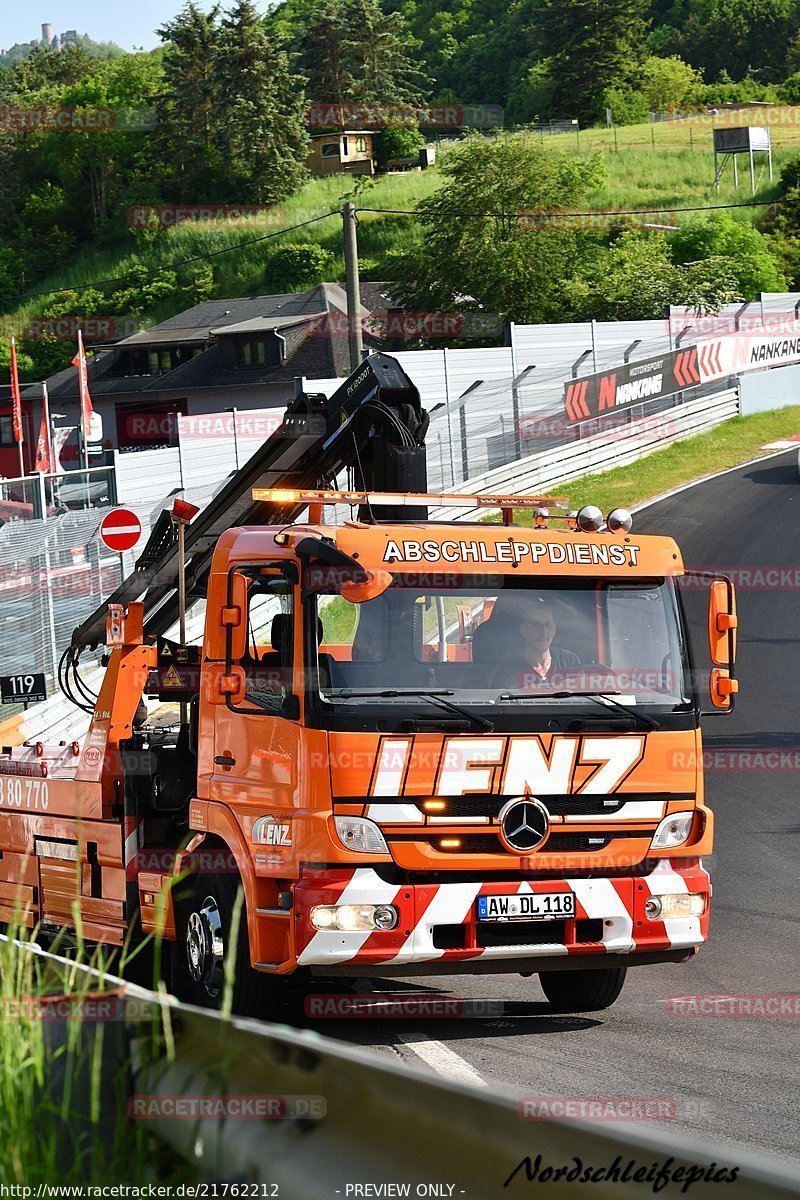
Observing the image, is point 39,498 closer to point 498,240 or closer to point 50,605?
point 50,605

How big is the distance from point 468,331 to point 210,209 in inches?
2115

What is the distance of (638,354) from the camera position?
143 feet

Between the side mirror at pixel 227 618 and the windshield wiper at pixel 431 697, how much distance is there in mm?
777

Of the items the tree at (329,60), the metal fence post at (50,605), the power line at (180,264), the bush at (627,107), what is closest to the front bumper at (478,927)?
the metal fence post at (50,605)

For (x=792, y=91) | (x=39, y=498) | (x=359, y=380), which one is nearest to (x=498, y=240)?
(x=39, y=498)

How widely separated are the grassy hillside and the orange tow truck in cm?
7175

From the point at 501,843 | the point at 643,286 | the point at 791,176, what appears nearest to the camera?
the point at 501,843

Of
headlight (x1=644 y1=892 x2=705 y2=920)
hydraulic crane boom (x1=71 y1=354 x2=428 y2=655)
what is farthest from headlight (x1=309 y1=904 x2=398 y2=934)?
hydraulic crane boom (x1=71 y1=354 x2=428 y2=655)

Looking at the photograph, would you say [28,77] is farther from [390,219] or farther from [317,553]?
[317,553]

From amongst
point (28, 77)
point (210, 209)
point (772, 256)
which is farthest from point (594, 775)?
point (28, 77)

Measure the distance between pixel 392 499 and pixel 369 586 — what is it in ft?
4.43

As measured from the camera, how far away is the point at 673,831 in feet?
26.7

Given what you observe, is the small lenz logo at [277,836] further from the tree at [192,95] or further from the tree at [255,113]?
the tree at [192,95]

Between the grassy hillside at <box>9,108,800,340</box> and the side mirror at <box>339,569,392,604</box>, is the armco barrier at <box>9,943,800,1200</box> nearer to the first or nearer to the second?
the side mirror at <box>339,569,392,604</box>
